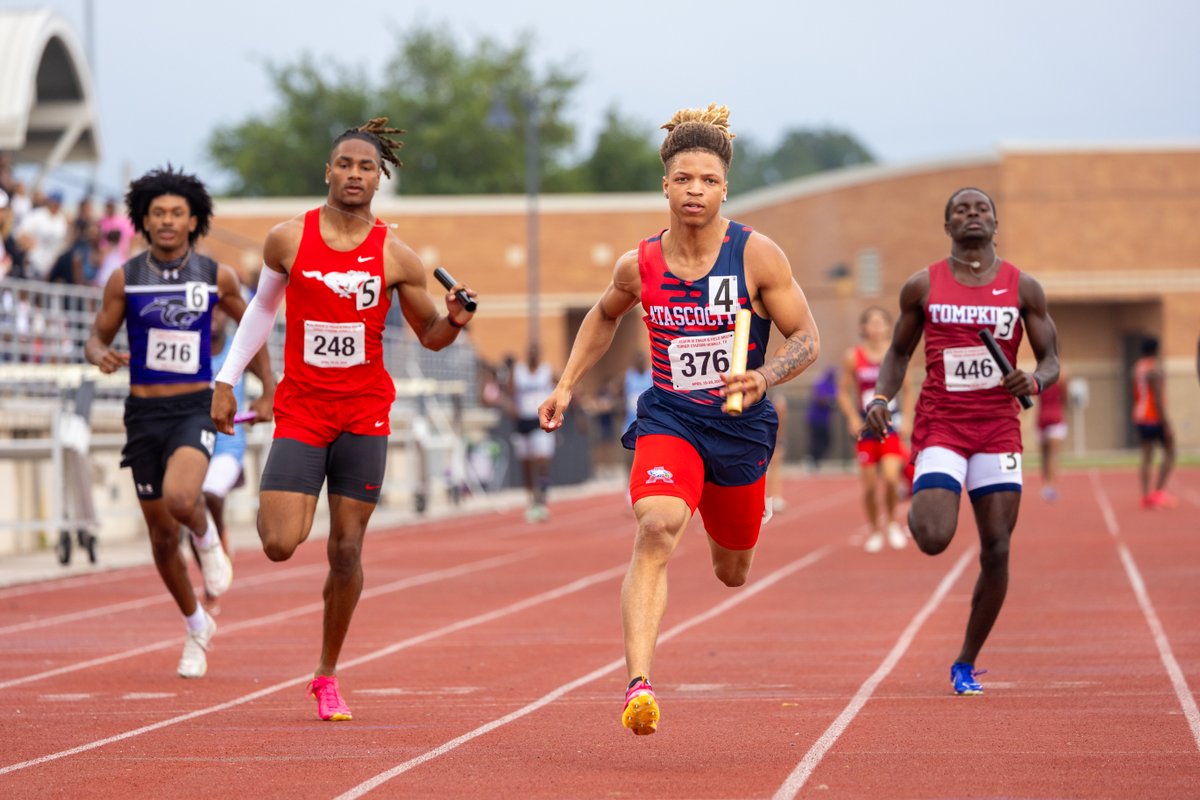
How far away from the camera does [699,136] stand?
284 inches

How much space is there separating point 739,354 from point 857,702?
2.48m

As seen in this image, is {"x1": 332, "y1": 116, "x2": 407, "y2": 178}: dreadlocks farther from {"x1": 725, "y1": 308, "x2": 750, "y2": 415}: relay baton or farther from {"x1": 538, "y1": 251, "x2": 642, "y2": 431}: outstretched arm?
{"x1": 725, "y1": 308, "x2": 750, "y2": 415}: relay baton

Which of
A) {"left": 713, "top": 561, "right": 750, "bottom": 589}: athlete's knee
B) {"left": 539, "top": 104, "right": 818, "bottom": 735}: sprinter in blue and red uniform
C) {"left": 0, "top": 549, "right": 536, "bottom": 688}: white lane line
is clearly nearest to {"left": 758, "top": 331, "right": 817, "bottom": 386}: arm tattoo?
{"left": 539, "top": 104, "right": 818, "bottom": 735}: sprinter in blue and red uniform

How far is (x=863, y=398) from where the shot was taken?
1830cm

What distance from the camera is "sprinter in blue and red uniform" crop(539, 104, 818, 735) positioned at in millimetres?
7129

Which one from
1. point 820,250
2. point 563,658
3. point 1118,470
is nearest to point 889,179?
point 820,250

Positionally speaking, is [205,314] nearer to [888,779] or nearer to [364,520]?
Answer: [364,520]

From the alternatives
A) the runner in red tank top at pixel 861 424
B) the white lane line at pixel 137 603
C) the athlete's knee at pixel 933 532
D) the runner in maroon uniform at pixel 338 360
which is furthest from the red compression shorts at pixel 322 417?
the runner in red tank top at pixel 861 424

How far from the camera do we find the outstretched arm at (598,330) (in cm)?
718

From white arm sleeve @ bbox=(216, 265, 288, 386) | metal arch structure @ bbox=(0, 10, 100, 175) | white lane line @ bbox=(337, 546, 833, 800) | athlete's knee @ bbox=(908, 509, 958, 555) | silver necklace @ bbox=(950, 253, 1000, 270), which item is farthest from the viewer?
metal arch structure @ bbox=(0, 10, 100, 175)

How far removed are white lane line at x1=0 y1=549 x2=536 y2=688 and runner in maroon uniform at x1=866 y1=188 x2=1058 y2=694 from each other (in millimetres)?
4406

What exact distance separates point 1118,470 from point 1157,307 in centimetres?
1498

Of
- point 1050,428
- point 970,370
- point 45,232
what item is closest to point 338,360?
point 970,370

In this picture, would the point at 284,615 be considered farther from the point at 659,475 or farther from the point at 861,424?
the point at 659,475
